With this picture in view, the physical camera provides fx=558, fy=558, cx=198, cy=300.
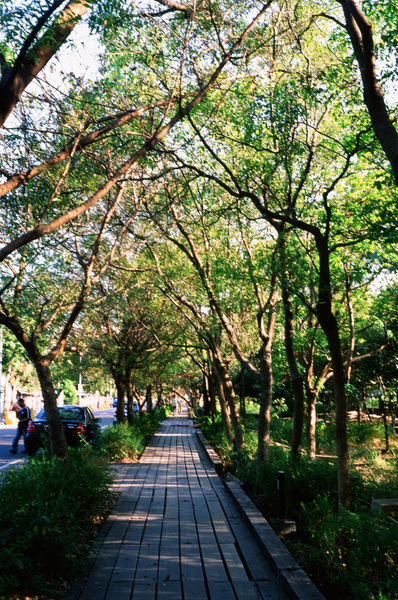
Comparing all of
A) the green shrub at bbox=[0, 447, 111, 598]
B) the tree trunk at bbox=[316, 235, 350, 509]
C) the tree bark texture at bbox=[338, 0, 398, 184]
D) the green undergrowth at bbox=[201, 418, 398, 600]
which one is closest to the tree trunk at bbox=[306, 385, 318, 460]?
the green undergrowth at bbox=[201, 418, 398, 600]

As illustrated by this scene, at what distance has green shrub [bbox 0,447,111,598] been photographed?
458cm

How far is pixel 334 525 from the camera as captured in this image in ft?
19.6

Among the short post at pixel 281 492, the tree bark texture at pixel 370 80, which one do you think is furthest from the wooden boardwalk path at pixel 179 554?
the tree bark texture at pixel 370 80

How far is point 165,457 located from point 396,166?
15.8m

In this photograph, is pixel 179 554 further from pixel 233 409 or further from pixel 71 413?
pixel 71 413

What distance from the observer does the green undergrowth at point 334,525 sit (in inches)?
185

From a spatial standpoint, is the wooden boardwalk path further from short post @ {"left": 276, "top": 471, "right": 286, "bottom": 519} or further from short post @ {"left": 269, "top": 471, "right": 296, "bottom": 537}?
short post @ {"left": 276, "top": 471, "right": 286, "bottom": 519}

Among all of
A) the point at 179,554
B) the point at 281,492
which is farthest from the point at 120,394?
the point at 179,554

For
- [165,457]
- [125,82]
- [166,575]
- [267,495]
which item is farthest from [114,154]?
[165,457]

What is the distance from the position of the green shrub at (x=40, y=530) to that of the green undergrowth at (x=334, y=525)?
2.59 metres

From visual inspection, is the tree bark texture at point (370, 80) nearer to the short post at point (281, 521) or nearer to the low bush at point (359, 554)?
the low bush at point (359, 554)

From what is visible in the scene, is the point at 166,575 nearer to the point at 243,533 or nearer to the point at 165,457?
the point at 243,533

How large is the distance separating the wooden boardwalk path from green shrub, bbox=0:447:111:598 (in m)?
0.30

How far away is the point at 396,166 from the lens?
4324 mm
